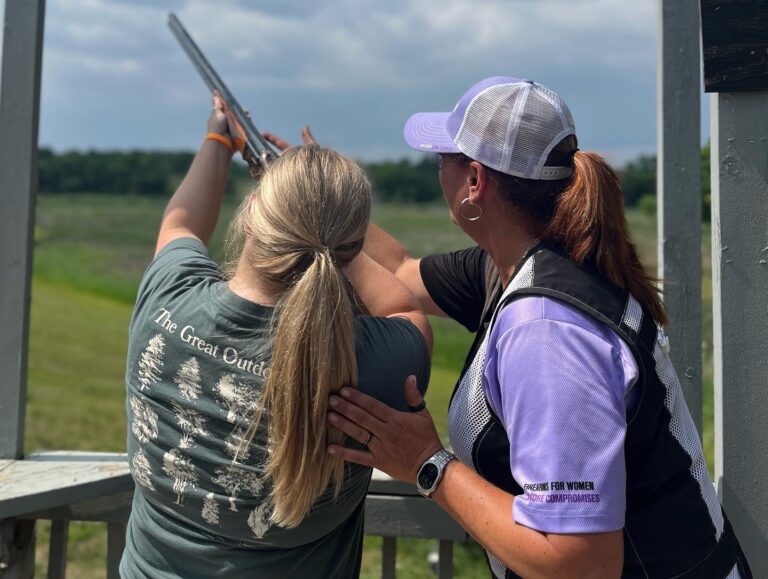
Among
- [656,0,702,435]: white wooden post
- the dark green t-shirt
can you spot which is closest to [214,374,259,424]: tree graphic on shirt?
the dark green t-shirt

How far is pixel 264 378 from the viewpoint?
1.57 meters

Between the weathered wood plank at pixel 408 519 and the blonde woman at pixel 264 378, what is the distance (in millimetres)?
606

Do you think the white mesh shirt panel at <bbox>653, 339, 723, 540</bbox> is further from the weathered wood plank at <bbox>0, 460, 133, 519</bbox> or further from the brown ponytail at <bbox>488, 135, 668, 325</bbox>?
the weathered wood plank at <bbox>0, 460, 133, 519</bbox>

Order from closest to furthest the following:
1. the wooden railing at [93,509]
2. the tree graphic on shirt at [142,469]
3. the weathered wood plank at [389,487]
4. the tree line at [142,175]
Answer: the tree graphic on shirt at [142,469] < the wooden railing at [93,509] < the weathered wood plank at [389,487] < the tree line at [142,175]

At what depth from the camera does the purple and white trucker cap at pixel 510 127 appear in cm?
158

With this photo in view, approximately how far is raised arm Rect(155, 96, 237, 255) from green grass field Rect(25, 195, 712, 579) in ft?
1.32

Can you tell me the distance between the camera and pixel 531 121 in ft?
5.22

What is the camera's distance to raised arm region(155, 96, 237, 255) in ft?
6.40

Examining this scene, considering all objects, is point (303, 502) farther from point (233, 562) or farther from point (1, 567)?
point (1, 567)

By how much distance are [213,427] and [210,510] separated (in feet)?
0.52

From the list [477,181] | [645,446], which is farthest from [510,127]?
[645,446]

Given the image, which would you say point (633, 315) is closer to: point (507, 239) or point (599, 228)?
point (599, 228)

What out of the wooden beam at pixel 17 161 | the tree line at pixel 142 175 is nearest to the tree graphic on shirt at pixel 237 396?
the wooden beam at pixel 17 161

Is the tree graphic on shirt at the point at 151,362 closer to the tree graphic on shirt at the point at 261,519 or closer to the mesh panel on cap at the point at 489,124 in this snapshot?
the tree graphic on shirt at the point at 261,519
